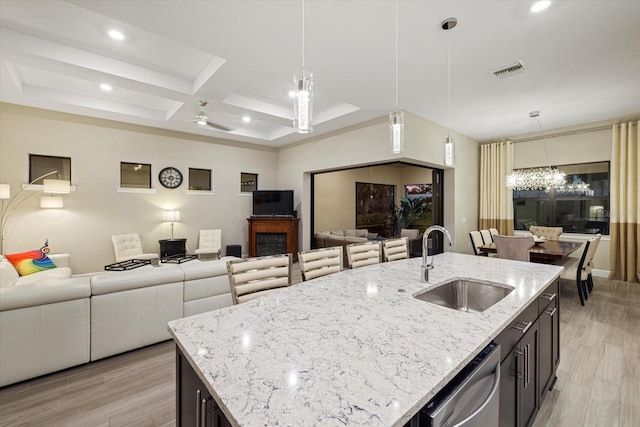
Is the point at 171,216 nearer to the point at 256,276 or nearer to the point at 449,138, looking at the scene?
the point at 256,276

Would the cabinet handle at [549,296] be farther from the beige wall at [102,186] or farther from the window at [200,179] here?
the window at [200,179]

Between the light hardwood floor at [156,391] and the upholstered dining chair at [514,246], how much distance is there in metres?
1.22

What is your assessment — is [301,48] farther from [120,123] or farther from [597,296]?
[597,296]

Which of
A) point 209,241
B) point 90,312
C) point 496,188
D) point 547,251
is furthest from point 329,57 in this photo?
point 496,188

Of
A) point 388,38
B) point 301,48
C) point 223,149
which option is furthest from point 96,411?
point 223,149

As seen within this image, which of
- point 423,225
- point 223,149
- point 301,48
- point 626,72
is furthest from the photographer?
point 423,225

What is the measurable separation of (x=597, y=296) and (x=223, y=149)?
297 inches

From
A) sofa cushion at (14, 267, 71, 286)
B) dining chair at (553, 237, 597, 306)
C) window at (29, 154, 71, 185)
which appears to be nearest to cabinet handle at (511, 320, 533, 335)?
dining chair at (553, 237, 597, 306)

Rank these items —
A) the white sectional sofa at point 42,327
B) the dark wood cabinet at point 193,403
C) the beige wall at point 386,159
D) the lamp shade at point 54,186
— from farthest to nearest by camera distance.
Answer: the beige wall at point 386,159 → the lamp shade at point 54,186 → the white sectional sofa at point 42,327 → the dark wood cabinet at point 193,403

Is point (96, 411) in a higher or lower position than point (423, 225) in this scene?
lower

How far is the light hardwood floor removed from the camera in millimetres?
1857

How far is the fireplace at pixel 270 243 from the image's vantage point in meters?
6.62

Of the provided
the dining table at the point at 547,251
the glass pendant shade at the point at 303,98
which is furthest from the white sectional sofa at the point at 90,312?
the dining table at the point at 547,251

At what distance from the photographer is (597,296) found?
4.27 meters
